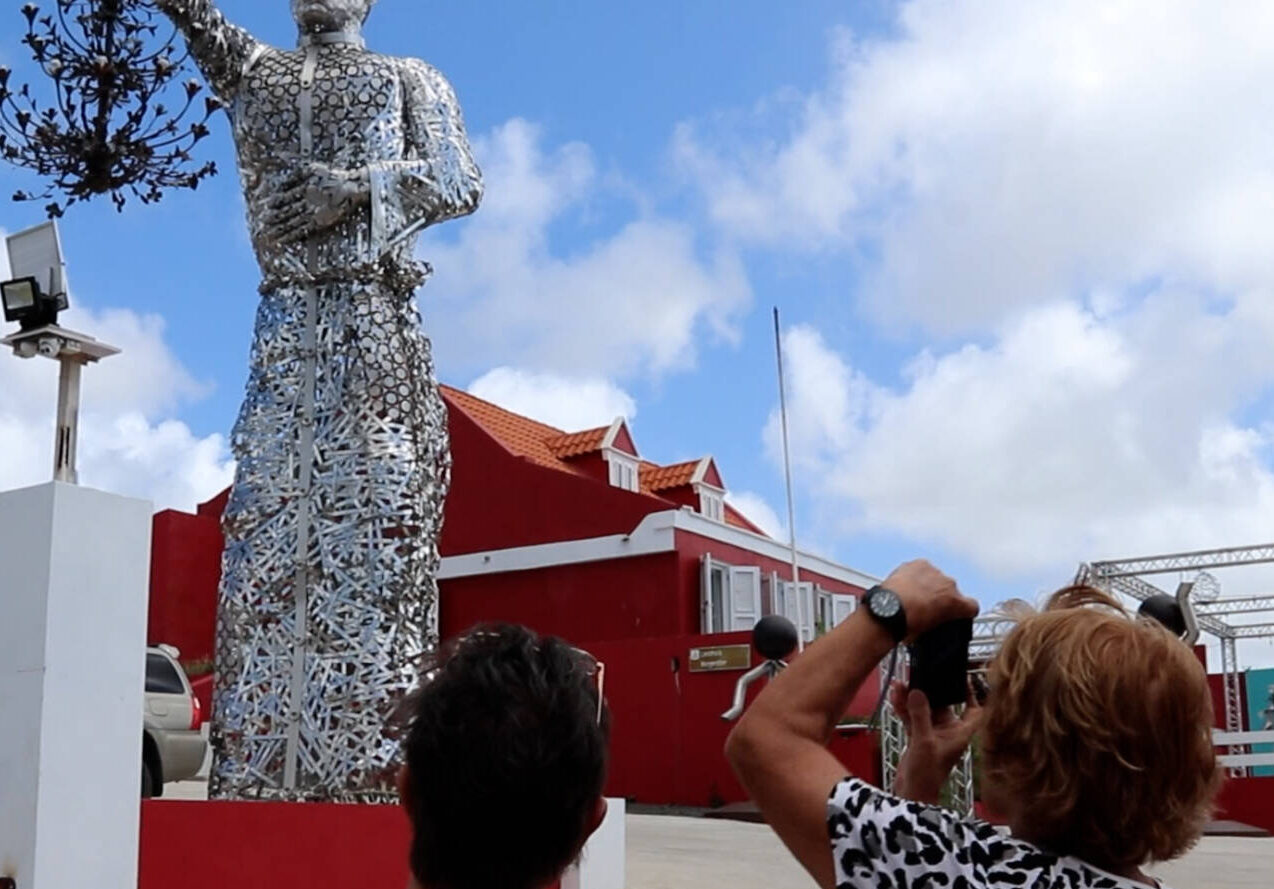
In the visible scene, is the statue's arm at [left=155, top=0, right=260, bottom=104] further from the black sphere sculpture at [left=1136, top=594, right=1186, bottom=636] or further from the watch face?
the black sphere sculpture at [left=1136, top=594, right=1186, bottom=636]

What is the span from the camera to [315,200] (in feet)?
19.1

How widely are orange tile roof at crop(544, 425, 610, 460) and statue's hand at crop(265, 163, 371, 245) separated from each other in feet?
49.2

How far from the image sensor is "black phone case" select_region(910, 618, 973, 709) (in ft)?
6.07

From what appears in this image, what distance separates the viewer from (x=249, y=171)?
6.07 m

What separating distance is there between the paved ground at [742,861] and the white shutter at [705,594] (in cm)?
505

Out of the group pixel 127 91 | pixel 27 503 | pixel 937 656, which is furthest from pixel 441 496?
pixel 937 656

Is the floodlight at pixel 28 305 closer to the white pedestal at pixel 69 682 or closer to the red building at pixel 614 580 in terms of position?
the white pedestal at pixel 69 682

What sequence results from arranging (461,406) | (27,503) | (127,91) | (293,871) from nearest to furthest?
(27,503), (293,871), (127,91), (461,406)

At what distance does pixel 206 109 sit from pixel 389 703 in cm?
370

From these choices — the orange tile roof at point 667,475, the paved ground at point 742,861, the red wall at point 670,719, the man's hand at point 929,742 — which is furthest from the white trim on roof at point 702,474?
the man's hand at point 929,742

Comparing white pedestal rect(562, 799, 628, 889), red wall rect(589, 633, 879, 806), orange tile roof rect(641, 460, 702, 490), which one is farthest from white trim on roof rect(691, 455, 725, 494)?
white pedestal rect(562, 799, 628, 889)

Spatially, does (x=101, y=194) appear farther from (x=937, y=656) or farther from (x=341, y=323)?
(x=937, y=656)

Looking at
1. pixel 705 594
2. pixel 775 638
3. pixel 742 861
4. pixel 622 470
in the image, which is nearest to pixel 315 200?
pixel 742 861

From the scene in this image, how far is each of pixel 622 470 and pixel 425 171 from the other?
15.4 metres
